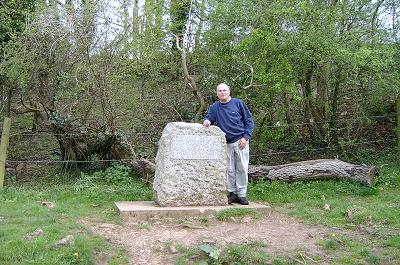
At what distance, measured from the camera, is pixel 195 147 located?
6957 mm

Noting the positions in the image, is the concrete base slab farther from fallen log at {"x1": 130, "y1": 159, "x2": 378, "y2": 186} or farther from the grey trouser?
fallen log at {"x1": 130, "y1": 159, "x2": 378, "y2": 186}

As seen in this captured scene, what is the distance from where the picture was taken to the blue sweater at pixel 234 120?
7123mm

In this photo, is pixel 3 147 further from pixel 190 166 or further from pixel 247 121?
pixel 247 121

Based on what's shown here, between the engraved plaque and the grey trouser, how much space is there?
28cm

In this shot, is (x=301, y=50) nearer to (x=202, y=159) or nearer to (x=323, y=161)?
(x=323, y=161)

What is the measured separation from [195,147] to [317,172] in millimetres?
2679

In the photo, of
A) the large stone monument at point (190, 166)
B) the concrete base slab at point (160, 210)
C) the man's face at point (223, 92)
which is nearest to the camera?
the concrete base slab at point (160, 210)

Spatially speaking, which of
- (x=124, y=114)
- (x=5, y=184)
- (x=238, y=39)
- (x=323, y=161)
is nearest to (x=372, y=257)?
(x=323, y=161)

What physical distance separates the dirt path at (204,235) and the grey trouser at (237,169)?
694 millimetres

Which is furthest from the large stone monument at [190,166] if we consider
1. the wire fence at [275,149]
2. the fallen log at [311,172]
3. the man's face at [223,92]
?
the wire fence at [275,149]

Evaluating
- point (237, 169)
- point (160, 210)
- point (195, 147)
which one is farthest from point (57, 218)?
point (237, 169)

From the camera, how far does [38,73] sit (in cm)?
930

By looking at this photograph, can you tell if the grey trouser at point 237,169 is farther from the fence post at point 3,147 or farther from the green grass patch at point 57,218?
the fence post at point 3,147

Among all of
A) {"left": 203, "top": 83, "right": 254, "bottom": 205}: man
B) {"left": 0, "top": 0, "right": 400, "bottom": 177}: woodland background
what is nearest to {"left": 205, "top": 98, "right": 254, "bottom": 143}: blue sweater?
{"left": 203, "top": 83, "right": 254, "bottom": 205}: man
